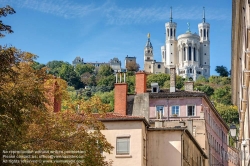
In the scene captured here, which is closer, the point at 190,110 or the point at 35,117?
the point at 35,117

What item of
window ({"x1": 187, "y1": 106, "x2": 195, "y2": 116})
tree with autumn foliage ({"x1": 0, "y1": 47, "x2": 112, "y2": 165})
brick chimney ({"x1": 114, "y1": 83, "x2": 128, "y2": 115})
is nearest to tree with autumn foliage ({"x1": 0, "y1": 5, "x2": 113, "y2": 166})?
tree with autumn foliage ({"x1": 0, "y1": 47, "x2": 112, "y2": 165})

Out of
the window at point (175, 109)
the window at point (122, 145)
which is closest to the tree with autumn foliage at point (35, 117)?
the window at point (122, 145)

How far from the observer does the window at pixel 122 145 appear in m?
40.7

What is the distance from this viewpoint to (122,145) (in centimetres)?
4094

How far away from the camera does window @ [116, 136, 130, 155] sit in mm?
40719

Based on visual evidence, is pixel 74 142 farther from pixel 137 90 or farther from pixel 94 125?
pixel 137 90

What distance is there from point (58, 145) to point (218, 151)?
61.0 m

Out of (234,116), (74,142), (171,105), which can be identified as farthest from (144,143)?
(234,116)

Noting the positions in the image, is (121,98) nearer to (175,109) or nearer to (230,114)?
(175,109)

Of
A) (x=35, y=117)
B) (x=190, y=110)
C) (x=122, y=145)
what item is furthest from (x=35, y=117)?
(x=190, y=110)

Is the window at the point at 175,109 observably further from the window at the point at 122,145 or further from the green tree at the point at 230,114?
the green tree at the point at 230,114

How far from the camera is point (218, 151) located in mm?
82562

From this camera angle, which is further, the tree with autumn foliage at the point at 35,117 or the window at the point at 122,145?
the window at the point at 122,145

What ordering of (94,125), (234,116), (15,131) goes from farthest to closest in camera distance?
(234,116), (94,125), (15,131)
